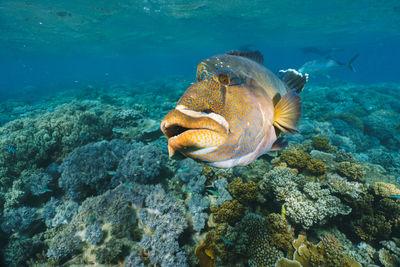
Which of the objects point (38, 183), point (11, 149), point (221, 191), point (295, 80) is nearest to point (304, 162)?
point (221, 191)

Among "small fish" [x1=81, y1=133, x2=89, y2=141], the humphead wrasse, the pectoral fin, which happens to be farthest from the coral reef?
the humphead wrasse

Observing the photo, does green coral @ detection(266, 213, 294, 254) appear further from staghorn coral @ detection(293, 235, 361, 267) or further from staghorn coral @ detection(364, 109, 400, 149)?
staghorn coral @ detection(364, 109, 400, 149)

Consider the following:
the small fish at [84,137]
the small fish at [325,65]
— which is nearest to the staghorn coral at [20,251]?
the small fish at [84,137]

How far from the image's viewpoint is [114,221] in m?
3.85

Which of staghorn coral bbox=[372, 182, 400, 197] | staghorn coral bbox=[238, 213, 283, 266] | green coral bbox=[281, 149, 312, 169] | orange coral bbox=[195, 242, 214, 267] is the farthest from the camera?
green coral bbox=[281, 149, 312, 169]

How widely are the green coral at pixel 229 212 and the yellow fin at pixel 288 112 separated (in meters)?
3.26

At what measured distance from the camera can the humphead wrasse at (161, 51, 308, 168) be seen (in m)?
0.82

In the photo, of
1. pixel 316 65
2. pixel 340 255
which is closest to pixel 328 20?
pixel 316 65

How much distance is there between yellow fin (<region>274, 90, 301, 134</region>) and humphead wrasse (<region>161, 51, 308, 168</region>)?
0.11m

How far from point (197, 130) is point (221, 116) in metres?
0.15

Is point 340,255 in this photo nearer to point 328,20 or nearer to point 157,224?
point 157,224

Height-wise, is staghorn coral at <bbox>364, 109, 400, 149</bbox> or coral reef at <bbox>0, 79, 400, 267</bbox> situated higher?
coral reef at <bbox>0, 79, 400, 267</bbox>

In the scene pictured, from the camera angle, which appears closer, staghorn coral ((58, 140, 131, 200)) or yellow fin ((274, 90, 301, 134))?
yellow fin ((274, 90, 301, 134))

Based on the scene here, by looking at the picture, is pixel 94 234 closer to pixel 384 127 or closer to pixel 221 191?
pixel 221 191
